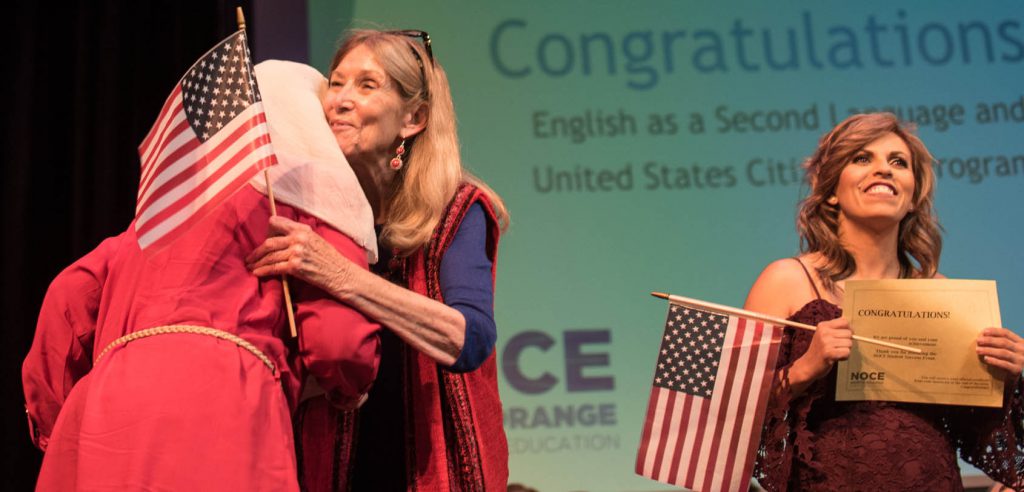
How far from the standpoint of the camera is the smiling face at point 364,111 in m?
2.39

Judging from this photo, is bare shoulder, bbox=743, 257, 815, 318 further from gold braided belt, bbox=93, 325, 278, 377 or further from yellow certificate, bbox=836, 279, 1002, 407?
gold braided belt, bbox=93, 325, 278, 377

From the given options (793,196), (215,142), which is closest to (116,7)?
(215,142)

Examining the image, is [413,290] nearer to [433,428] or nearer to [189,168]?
[433,428]

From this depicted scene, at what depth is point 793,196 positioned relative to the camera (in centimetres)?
430

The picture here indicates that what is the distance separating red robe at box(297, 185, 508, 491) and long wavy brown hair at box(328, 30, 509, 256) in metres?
0.05

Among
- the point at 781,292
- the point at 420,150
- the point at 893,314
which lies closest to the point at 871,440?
the point at 893,314

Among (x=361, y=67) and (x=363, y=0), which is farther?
(x=363, y=0)

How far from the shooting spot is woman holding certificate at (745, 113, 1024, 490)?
8.89ft

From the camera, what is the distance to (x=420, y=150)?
8.21 feet

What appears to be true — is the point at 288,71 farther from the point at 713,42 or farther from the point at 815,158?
the point at 713,42

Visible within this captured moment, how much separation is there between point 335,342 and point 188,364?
257 millimetres

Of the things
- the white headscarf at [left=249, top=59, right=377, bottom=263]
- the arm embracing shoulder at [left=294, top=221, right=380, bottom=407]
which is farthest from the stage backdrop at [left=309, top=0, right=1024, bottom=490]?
the arm embracing shoulder at [left=294, top=221, right=380, bottom=407]

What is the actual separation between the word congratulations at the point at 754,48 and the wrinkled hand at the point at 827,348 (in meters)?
1.88

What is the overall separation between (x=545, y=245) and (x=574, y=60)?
0.77 m
